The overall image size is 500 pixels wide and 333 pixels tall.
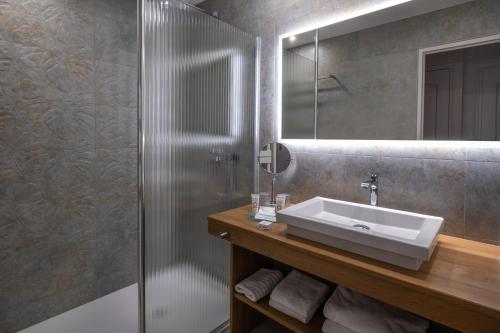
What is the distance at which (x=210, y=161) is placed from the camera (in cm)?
176

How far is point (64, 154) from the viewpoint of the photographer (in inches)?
74.8

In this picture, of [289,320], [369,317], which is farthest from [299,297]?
[369,317]

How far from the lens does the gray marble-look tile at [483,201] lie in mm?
1269

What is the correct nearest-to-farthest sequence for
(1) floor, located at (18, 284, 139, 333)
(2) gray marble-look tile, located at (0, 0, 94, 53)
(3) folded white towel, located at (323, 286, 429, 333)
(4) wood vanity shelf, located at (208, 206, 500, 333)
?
(4) wood vanity shelf, located at (208, 206, 500, 333), (3) folded white towel, located at (323, 286, 429, 333), (2) gray marble-look tile, located at (0, 0, 94, 53), (1) floor, located at (18, 284, 139, 333)

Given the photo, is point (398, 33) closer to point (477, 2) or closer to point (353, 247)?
point (477, 2)

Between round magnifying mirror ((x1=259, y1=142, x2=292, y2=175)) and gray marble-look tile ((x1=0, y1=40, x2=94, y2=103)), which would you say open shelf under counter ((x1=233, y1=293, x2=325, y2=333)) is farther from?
gray marble-look tile ((x1=0, y1=40, x2=94, y2=103))

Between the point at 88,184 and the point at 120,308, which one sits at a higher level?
the point at 88,184

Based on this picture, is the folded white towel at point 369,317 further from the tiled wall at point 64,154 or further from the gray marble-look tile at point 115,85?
the gray marble-look tile at point 115,85

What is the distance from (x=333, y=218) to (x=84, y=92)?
73.3 inches

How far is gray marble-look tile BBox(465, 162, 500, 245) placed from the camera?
4.16 ft

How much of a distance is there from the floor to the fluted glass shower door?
0.62 metres

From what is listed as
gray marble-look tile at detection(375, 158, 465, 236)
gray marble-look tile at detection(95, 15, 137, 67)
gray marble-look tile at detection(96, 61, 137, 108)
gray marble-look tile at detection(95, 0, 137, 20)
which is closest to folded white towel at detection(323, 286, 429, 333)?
gray marble-look tile at detection(375, 158, 465, 236)

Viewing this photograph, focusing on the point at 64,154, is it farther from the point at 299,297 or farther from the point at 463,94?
the point at 463,94

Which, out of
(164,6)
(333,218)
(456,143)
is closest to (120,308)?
(333,218)
